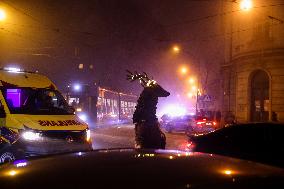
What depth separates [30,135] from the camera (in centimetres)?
947

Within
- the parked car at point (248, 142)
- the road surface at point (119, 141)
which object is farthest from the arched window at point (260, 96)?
the parked car at point (248, 142)

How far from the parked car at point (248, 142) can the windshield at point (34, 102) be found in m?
3.72

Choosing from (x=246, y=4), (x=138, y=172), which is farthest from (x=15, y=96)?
(x=246, y=4)

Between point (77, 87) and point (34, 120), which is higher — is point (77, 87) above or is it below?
above

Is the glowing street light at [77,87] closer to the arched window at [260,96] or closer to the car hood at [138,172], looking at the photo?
the arched window at [260,96]

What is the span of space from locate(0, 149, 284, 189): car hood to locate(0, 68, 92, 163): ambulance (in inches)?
272

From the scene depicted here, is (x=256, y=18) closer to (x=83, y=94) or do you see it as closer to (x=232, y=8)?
(x=232, y=8)

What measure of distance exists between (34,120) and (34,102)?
3.56ft

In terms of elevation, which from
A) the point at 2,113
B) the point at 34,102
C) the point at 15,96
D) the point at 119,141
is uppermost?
the point at 15,96

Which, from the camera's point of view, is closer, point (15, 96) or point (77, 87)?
point (15, 96)

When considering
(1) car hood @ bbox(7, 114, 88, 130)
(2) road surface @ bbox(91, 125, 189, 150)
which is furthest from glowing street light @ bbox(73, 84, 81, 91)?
(1) car hood @ bbox(7, 114, 88, 130)

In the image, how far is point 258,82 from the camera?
33219 mm

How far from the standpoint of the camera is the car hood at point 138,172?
2.03 meters

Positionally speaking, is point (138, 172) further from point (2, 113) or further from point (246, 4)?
point (246, 4)
